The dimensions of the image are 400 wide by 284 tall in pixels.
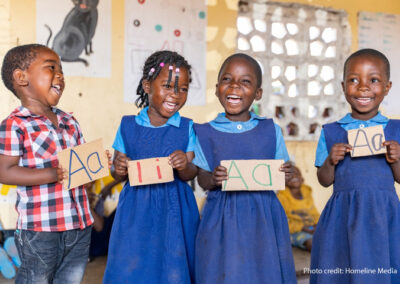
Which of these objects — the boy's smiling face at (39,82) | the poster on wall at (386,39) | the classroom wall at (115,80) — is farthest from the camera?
the poster on wall at (386,39)

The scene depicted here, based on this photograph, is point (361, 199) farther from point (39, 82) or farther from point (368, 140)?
point (39, 82)

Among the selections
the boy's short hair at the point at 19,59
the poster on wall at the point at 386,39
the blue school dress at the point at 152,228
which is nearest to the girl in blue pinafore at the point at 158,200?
the blue school dress at the point at 152,228

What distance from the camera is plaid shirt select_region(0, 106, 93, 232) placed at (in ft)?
5.03

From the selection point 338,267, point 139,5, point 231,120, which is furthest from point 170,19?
point 338,267

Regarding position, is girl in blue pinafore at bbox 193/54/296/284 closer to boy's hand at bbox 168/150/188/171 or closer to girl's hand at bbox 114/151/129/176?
boy's hand at bbox 168/150/188/171

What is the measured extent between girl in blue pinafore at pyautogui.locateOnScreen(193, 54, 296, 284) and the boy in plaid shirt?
0.52 meters

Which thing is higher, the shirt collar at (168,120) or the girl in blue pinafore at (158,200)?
the shirt collar at (168,120)

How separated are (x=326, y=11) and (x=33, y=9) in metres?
2.63

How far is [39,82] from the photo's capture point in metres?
1.62

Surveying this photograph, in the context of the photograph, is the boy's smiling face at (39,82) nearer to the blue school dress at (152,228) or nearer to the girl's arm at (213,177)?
the blue school dress at (152,228)

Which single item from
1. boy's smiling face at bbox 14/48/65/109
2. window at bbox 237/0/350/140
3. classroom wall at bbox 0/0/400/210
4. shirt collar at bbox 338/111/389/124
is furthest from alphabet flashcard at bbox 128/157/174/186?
window at bbox 237/0/350/140

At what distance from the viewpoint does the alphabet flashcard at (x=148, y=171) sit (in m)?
1.69

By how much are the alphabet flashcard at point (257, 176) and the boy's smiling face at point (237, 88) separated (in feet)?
0.95

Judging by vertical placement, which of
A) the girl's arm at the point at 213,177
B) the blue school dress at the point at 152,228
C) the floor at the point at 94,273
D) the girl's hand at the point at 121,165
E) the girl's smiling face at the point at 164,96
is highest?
the girl's smiling face at the point at 164,96
